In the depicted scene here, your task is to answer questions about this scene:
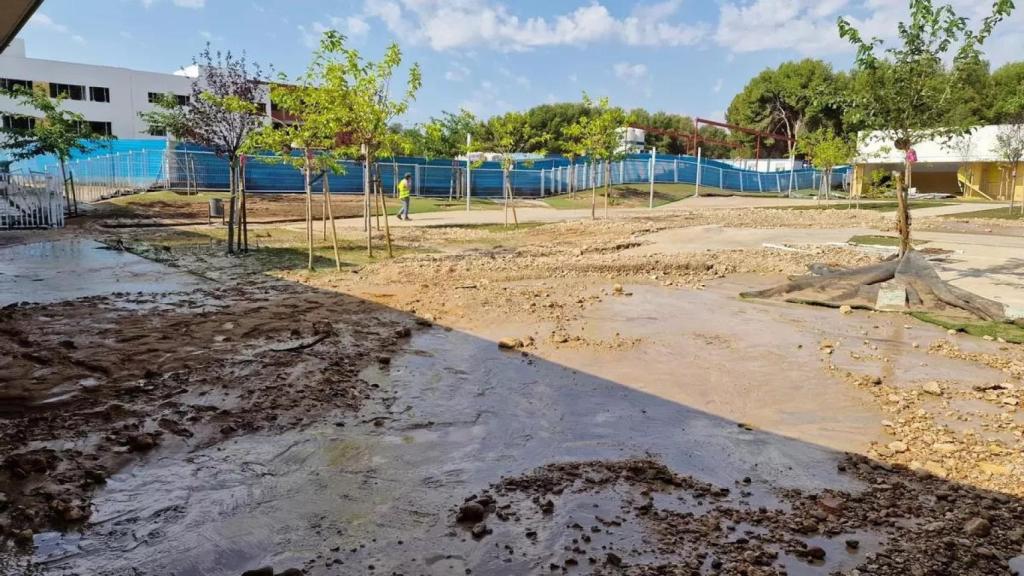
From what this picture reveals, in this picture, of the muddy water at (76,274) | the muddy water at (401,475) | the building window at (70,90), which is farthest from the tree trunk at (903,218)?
the building window at (70,90)

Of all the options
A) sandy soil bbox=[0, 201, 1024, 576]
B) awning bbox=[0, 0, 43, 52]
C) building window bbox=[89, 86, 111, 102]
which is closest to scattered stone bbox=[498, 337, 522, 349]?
sandy soil bbox=[0, 201, 1024, 576]

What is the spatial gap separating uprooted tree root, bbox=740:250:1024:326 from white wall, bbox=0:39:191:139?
49.1 m

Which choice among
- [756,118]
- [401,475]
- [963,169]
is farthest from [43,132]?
[756,118]

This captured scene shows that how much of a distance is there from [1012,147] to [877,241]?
23974mm

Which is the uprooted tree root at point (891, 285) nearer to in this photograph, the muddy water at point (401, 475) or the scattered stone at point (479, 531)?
the muddy water at point (401, 475)

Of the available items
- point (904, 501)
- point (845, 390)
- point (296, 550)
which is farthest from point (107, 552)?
point (845, 390)

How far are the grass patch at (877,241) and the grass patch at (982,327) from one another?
9.36 metres

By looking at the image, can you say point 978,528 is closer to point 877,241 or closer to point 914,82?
point 914,82

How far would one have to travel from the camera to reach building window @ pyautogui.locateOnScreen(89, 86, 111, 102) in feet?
167

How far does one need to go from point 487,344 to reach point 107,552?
4.91m

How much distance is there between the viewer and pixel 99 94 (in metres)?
51.4

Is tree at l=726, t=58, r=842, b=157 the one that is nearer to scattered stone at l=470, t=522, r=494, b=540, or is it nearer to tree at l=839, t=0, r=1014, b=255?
tree at l=839, t=0, r=1014, b=255

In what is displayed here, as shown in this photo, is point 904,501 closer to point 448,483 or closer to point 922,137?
point 448,483

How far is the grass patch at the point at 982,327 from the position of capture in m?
8.54
